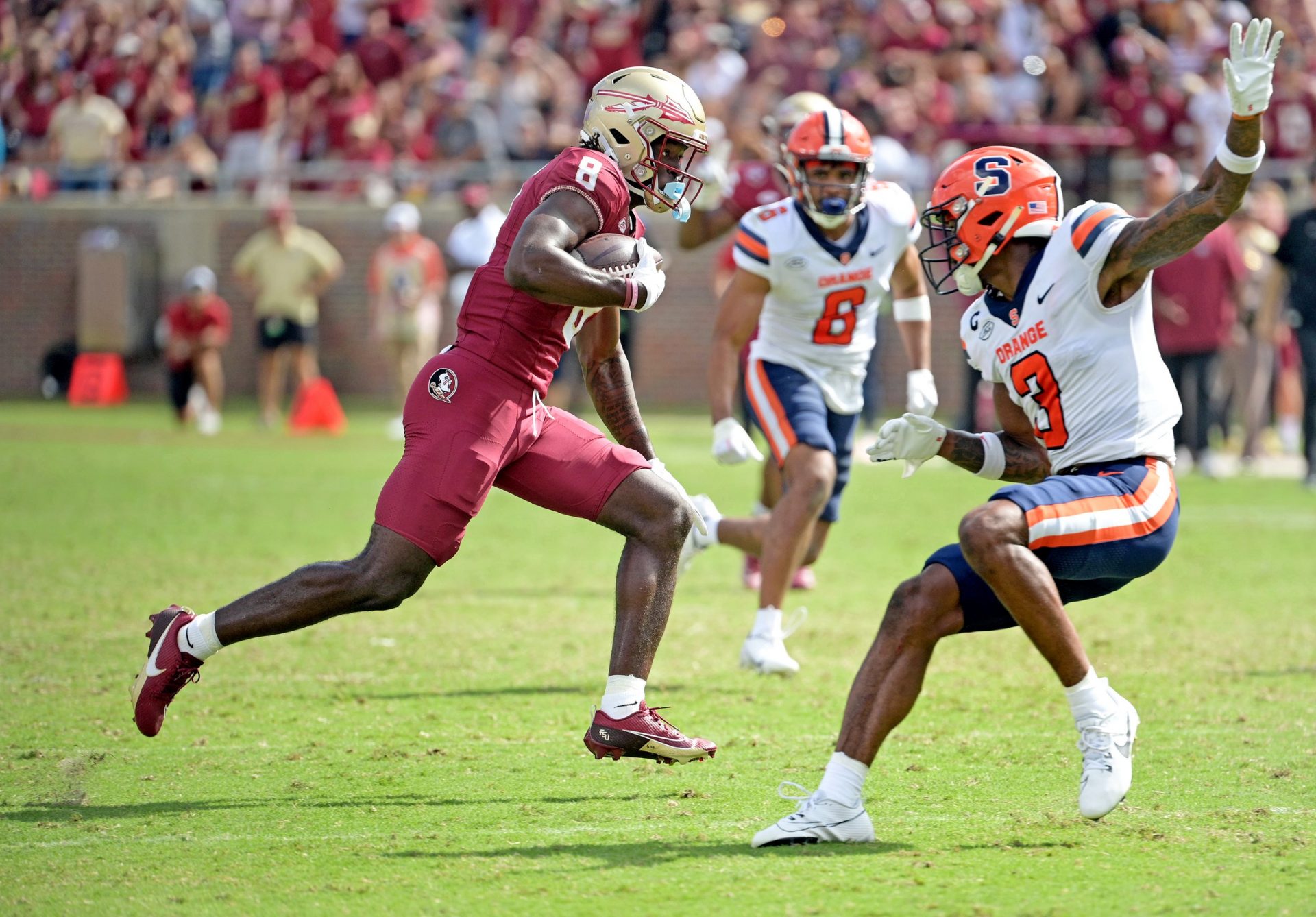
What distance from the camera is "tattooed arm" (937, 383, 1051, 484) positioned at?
483cm

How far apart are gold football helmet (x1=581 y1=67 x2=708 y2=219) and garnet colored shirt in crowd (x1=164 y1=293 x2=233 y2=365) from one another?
12943mm

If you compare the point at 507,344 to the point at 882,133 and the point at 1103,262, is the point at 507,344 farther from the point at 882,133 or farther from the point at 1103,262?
the point at 882,133

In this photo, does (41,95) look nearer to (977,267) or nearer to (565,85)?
(565,85)

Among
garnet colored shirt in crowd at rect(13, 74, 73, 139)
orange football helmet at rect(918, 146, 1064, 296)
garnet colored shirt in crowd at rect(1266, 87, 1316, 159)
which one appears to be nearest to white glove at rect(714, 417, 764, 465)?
orange football helmet at rect(918, 146, 1064, 296)

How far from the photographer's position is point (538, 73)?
65.8ft

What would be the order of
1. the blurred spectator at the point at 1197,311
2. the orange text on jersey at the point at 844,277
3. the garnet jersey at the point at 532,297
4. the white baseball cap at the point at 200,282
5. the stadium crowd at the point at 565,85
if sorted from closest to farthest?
the garnet jersey at the point at 532,297 → the orange text on jersey at the point at 844,277 → the blurred spectator at the point at 1197,311 → the stadium crowd at the point at 565,85 → the white baseball cap at the point at 200,282

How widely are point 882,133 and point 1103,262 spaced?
13735mm

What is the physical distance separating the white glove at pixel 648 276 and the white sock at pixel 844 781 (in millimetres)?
1441

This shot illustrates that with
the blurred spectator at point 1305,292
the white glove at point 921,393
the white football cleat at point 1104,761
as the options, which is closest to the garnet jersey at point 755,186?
the white glove at point 921,393

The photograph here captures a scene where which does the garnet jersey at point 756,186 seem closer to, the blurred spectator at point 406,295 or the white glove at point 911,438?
the white glove at point 911,438

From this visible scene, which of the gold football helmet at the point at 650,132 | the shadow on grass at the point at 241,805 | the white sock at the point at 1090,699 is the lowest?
the shadow on grass at the point at 241,805

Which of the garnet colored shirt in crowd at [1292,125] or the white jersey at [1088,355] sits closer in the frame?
the white jersey at [1088,355]

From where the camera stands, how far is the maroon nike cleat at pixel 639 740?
16.0 ft

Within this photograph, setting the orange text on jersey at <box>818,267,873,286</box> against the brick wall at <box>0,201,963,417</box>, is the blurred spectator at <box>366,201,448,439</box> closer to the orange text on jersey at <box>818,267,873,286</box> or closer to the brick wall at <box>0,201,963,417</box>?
the brick wall at <box>0,201,963,417</box>
